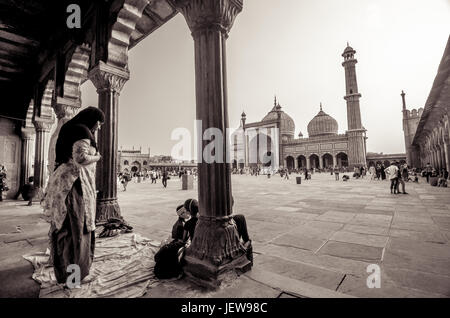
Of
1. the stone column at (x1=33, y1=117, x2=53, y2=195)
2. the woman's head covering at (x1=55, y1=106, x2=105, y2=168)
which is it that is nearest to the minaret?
the stone column at (x1=33, y1=117, x2=53, y2=195)

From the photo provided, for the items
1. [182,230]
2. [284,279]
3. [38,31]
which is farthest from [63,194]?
[38,31]

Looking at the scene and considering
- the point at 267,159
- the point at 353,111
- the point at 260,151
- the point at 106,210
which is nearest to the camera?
the point at 106,210

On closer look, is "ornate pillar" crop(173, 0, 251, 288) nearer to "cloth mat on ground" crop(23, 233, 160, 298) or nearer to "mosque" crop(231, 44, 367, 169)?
"cloth mat on ground" crop(23, 233, 160, 298)

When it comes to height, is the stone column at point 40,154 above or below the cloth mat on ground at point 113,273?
above

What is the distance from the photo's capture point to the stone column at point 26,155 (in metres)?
9.91

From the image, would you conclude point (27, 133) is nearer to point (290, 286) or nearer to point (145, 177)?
point (290, 286)

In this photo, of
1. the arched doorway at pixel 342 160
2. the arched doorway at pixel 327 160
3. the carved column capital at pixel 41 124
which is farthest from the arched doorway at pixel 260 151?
the carved column capital at pixel 41 124

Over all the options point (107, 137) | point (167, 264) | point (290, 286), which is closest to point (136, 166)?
point (107, 137)

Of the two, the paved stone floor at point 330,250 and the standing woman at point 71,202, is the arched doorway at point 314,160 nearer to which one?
the paved stone floor at point 330,250

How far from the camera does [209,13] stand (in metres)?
2.43

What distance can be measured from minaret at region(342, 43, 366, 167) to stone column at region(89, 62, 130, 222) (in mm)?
39610

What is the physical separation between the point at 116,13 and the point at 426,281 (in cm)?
663

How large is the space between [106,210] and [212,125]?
11.4 feet

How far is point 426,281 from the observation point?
198 centimetres
